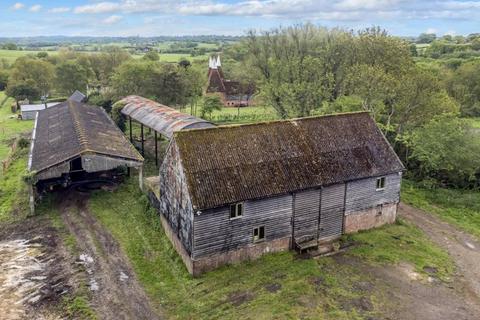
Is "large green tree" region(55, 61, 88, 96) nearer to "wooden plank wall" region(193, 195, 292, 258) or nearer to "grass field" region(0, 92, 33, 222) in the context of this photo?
"grass field" region(0, 92, 33, 222)

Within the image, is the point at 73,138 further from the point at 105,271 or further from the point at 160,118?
the point at 105,271

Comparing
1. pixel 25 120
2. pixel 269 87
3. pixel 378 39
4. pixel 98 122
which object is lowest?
pixel 25 120

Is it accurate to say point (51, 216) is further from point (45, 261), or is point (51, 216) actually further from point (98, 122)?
point (98, 122)

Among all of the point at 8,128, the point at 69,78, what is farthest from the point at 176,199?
the point at 69,78

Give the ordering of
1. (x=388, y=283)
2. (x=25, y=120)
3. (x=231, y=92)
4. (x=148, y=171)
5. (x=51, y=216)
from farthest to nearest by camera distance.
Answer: (x=231, y=92), (x=25, y=120), (x=148, y=171), (x=51, y=216), (x=388, y=283)

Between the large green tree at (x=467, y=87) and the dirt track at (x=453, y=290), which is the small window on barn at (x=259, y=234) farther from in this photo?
the large green tree at (x=467, y=87)

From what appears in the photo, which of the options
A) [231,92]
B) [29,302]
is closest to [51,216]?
[29,302]

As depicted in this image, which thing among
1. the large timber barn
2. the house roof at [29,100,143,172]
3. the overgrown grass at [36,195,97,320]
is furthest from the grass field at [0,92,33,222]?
the large timber barn
